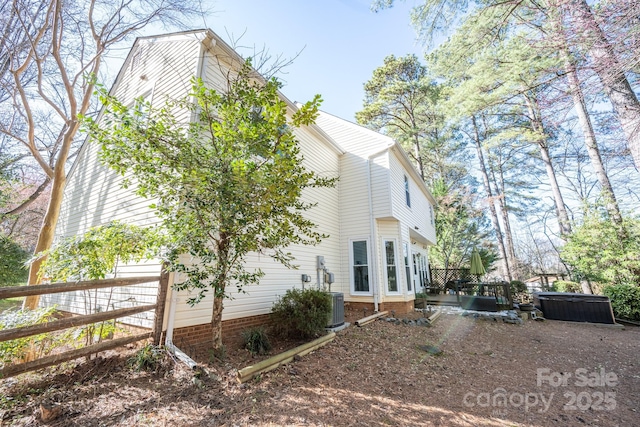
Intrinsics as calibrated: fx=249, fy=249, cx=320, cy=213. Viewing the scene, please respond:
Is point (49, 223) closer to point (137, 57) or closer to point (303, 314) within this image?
point (137, 57)

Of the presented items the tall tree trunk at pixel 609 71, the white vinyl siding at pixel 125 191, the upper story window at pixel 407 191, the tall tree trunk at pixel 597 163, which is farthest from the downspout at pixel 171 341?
the tall tree trunk at pixel 597 163

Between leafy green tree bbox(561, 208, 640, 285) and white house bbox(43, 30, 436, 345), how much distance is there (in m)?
6.06

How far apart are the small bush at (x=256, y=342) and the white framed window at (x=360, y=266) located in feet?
16.5

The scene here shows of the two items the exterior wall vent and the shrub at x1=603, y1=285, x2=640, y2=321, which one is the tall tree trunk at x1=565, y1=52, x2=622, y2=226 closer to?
the shrub at x1=603, y1=285, x2=640, y2=321

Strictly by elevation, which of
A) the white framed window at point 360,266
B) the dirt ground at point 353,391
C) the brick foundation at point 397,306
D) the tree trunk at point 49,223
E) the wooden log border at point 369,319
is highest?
the tree trunk at point 49,223

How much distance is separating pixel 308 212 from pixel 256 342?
4357mm

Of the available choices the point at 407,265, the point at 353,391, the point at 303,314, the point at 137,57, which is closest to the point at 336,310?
the point at 303,314

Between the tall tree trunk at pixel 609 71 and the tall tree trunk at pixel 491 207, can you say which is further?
the tall tree trunk at pixel 491 207

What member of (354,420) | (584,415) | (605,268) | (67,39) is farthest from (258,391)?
(605,268)

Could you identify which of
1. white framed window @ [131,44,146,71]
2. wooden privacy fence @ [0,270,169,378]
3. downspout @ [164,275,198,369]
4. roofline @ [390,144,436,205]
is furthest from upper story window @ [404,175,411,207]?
white framed window @ [131,44,146,71]

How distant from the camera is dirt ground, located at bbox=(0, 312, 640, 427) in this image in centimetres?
271

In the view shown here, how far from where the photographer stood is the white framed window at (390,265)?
8.93 metres

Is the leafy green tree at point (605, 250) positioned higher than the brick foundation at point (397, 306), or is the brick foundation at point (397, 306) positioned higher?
the leafy green tree at point (605, 250)

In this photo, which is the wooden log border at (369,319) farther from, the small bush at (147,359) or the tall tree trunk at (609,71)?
the tall tree trunk at (609,71)
